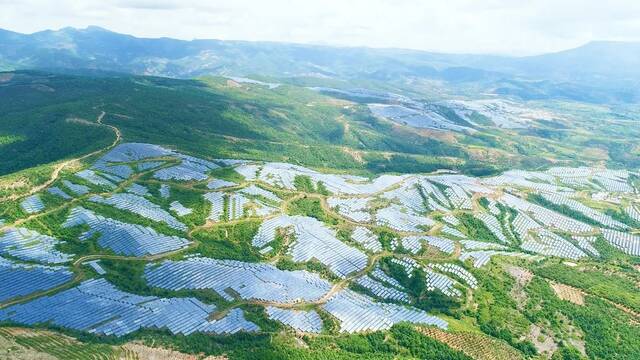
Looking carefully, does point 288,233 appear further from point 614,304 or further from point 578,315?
point 614,304

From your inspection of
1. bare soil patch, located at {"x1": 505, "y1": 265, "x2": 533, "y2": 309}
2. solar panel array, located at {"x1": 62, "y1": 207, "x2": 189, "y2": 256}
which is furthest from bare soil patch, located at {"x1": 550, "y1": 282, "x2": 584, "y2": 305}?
solar panel array, located at {"x1": 62, "y1": 207, "x2": 189, "y2": 256}

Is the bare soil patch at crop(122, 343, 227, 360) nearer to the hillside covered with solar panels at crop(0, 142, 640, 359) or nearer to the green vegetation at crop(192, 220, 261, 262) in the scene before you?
the hillside covered with solar panels at crop(0, 142, 640, 359)

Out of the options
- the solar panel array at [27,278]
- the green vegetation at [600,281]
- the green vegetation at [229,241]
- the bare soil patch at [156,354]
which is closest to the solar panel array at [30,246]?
the solar panel array at [27,278]

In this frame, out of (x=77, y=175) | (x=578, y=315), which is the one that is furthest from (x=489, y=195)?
(x=77, y=175)

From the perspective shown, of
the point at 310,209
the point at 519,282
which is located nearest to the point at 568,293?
the point at 519,282

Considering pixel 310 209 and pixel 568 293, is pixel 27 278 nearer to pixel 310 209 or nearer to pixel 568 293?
pixel 310 209

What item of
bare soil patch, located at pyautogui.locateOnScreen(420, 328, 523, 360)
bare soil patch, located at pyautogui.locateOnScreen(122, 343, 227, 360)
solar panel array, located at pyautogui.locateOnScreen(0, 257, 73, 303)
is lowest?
bare soil patch, located at pyautogui.locateOnScreen(420, 328, 523, 360)
